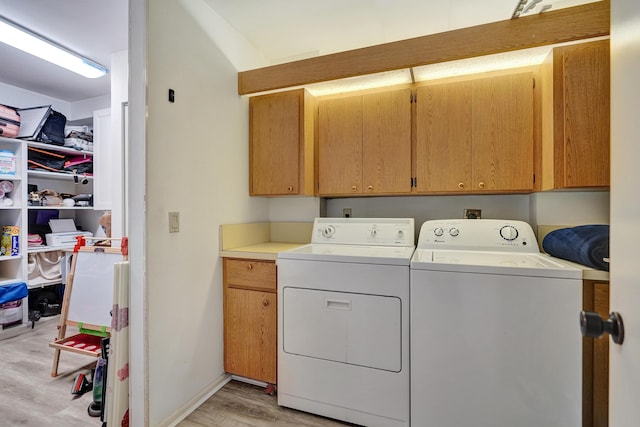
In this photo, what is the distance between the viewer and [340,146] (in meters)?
2.22

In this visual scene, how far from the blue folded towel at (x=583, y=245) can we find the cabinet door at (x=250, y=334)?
1602mm

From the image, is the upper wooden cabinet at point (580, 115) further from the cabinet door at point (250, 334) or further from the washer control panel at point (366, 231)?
the cabinet door at point (250, 334)

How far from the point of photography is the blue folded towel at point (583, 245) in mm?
1290


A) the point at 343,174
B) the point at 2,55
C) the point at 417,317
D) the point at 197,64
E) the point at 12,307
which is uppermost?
the point at 2,55

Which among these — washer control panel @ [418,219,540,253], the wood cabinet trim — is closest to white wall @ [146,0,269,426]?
the wood cabinet trim

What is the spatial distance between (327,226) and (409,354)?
3.41 ft

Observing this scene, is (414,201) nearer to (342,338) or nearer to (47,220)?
(342,338)

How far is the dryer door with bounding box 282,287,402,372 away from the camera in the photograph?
5.12ft

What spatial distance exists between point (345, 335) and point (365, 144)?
4.24ft

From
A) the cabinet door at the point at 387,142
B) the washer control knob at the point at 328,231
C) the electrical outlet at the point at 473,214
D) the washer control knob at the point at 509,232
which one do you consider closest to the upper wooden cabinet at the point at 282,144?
the washer control knob at the point at 328,231

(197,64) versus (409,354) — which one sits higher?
(197,64)

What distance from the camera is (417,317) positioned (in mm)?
1502

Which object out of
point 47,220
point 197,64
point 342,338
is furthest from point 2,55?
point 342,338

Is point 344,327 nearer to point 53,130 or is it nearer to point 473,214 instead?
point 473,214
